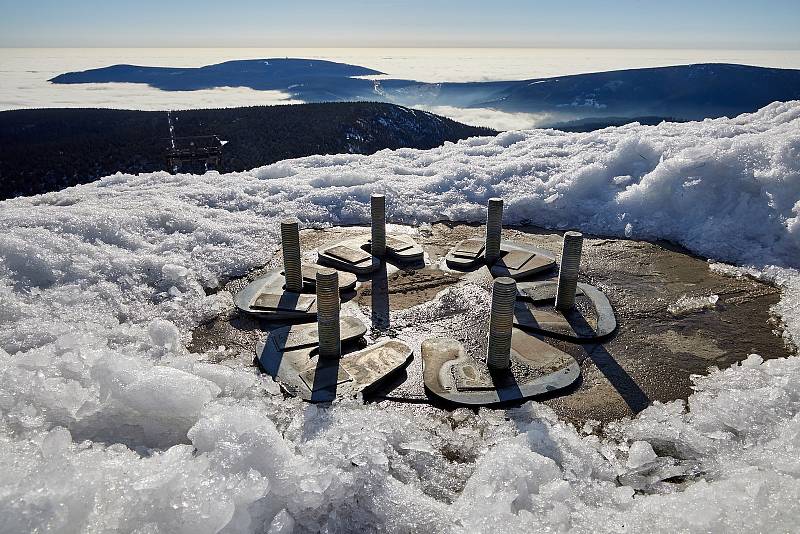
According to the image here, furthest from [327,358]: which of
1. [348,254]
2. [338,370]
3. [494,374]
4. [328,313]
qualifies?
[348,254]

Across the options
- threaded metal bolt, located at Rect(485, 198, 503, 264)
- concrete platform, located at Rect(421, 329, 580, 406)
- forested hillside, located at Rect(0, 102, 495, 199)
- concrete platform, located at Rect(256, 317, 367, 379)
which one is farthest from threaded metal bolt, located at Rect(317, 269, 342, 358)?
forested hillside, located at Rect(0, 102, 495, 199)

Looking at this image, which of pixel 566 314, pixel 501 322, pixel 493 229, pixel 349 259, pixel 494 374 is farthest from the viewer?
pixel 493 229

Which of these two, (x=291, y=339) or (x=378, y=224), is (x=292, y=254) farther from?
(x=378, y=224)

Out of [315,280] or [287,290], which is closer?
[287,290]

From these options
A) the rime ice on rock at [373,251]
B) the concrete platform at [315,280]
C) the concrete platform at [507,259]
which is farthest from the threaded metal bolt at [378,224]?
the concrete platform at [507,259]

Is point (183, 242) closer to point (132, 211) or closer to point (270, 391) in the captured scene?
point (132, 211)

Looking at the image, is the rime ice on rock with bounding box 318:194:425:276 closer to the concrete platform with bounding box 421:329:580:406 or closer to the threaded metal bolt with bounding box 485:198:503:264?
the threaded metal bolt with bounding box 485:198:503:264
